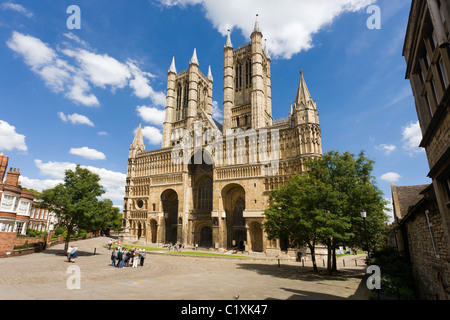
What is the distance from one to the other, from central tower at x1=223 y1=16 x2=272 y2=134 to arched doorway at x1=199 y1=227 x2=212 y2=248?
69.0 ft

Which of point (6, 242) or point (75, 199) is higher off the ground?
point (75, 199)

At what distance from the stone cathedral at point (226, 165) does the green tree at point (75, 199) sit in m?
19.5

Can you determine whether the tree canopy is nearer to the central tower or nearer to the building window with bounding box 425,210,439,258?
the building window with bounding box 425,210,439,258

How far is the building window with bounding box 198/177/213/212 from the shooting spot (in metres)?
46.0

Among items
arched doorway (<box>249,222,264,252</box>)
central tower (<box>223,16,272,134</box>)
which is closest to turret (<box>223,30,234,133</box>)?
central tower (<box>223,16,272,134</box>)

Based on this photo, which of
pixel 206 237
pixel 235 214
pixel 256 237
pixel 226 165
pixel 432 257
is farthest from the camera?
pixel 206 237

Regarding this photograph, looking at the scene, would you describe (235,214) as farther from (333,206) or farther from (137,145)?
(137,145)

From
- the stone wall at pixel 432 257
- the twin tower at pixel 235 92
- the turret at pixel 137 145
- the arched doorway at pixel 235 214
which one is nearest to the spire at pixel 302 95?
the twin tower at pixel 235 92

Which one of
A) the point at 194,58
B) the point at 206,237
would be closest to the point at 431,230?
the point at 206,237

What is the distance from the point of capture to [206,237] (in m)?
45.2

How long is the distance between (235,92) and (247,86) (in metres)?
3.25
